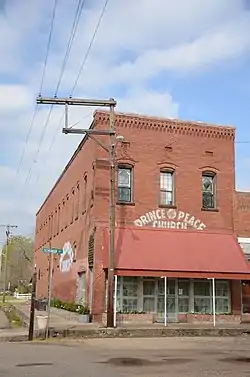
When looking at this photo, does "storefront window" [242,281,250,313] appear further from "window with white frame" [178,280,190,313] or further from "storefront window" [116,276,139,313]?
"storefront window" [116,276,139,313]

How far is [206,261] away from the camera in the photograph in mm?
26109

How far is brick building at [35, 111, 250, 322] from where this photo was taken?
2600 cm

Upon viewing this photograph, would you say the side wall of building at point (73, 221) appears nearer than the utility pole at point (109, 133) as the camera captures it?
No

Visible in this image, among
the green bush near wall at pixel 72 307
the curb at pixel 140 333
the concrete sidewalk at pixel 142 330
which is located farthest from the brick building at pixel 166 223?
the curb at pixel 140 333

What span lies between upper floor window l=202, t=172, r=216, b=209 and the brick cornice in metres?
2.14

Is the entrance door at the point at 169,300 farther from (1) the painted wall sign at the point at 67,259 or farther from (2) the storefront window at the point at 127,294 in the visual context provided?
(1) the painted wall sign at the point at 67,259

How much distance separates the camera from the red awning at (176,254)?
25031 millimetres

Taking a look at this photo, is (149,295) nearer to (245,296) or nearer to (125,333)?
(125,333)

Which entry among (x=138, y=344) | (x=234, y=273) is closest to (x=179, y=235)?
(x=234, y=273)

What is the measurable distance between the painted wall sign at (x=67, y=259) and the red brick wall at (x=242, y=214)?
1081cm

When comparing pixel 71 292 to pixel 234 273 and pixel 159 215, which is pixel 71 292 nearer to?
pixel 159 215

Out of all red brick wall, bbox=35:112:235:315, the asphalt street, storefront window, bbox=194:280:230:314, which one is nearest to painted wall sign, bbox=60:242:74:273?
red brick wall, bbox=35:112:235:315

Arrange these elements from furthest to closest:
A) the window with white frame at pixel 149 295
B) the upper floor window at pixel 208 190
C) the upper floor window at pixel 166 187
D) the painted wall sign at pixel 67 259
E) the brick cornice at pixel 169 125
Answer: the painted wall sign at pixel 67 259 < the upper floor window at pixel 208 190 < the upper floor window at pixel 166 187 < the brick cornice at pixel 169 125 < the window with white frame at pixel 149 295

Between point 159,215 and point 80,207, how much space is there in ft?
19.4
